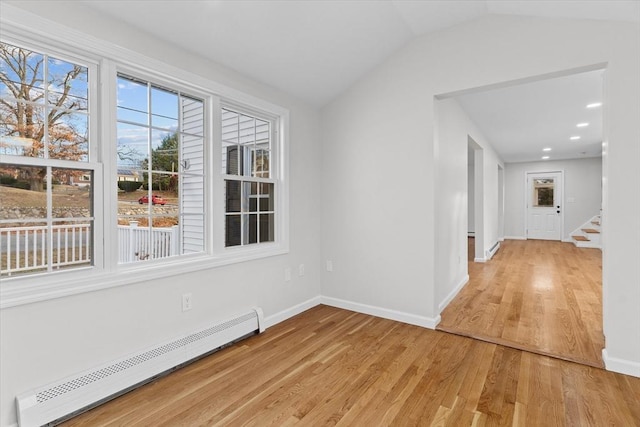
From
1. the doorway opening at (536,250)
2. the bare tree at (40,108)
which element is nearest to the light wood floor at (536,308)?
the doorway opening at (536,250)

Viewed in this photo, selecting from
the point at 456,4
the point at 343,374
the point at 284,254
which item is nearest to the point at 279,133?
the point at 284,254

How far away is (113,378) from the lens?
196cm

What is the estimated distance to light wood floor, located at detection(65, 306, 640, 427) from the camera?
1819mm

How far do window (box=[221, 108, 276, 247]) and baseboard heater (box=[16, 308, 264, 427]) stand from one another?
2.70 ft

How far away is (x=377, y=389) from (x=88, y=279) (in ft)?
6.41

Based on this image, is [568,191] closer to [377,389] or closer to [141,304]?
[377,389]

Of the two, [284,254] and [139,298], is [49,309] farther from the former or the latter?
[284,254]

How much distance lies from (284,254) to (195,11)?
7.33 ft

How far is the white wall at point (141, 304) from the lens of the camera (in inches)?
67.2

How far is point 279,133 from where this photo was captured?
3367mm

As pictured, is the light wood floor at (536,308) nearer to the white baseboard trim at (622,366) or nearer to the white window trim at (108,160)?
the white baseboard trim at (622,366)

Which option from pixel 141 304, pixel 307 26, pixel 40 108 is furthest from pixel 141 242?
pixel 307 26

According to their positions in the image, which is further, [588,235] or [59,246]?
[588,235]

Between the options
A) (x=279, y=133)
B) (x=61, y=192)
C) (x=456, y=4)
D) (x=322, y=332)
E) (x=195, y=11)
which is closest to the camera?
(x=61, y=192)
